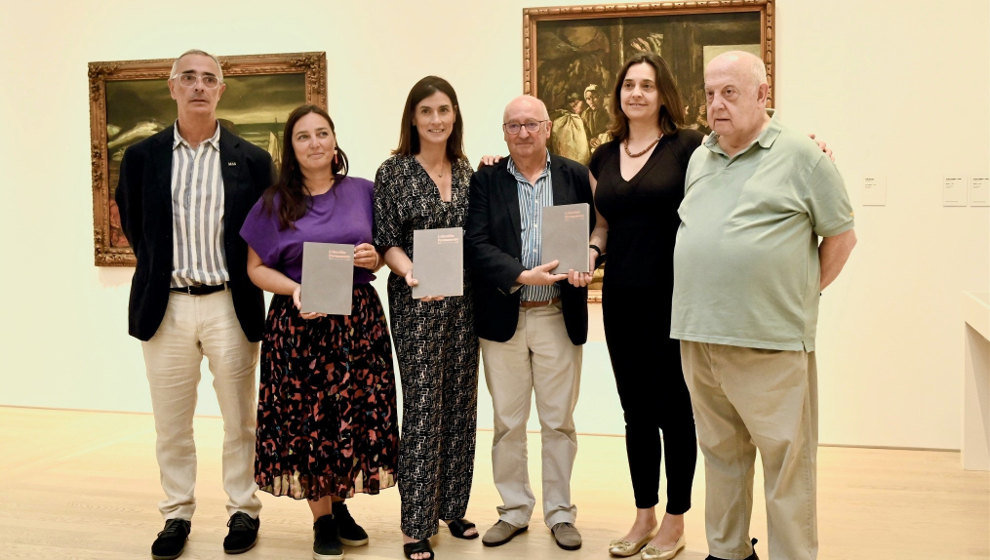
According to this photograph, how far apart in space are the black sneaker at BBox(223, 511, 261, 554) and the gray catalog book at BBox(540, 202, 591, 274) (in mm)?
1694

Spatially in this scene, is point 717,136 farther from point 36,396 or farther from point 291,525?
point 36,396

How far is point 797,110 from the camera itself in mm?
5152

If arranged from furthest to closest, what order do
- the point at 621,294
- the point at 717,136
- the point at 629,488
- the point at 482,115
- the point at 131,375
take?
the point at 131,375
the point at 482,115
the point at 629,488
the point at 621,294
the point at 717,136

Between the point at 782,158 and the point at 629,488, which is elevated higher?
the point at 782,158

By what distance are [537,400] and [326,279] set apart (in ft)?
3.37

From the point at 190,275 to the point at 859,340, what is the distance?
3.73 meters

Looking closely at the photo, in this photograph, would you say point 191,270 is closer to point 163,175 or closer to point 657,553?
point 163,175

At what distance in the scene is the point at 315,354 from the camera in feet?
11.4

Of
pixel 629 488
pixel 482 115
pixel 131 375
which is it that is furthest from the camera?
pixel 131 375

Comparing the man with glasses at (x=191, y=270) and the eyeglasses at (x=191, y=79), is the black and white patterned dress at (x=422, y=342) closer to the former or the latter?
the man with glasses at (x=191, y=270)

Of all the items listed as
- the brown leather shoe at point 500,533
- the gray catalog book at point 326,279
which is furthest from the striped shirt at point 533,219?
the brown leather shoe at point 500,533

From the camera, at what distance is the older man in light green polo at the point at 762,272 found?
2.82 meters

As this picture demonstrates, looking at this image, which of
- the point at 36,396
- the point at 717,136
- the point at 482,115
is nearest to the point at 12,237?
the point at 36,396

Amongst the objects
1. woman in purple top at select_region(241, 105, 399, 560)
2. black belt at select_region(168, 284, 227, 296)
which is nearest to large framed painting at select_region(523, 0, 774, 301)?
woman in purple top at select_region(241, 105, 399, 560)
